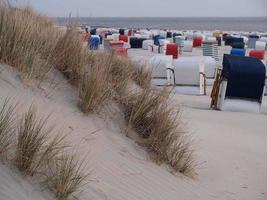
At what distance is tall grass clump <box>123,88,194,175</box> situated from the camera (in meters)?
4.72

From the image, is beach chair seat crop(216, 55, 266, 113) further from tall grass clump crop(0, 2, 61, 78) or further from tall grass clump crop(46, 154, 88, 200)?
tall grass clump crop(46, 154, 88, 200)

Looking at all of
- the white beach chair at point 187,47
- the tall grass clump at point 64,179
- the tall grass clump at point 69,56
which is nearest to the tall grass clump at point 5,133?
the tall grass clump at point 64,179

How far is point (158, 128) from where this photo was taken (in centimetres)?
487

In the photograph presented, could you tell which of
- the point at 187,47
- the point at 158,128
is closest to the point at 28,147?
the point at 158,128

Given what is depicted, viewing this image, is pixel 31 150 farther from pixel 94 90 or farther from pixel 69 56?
pixel 69 56

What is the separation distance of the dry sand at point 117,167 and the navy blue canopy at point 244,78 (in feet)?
11.9

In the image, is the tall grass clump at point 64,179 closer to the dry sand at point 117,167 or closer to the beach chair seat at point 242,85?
the dry sand at point 117,167

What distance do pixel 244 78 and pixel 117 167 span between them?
19.3 ft

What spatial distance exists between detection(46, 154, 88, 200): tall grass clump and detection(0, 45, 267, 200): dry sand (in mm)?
81

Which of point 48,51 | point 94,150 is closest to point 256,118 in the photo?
point 48,51

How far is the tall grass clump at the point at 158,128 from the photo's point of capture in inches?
186

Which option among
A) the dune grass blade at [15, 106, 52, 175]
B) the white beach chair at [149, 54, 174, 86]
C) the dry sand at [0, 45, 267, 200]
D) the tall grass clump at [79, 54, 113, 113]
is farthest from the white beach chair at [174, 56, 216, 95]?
the dune grass blade at [15, 106, 52, 175]

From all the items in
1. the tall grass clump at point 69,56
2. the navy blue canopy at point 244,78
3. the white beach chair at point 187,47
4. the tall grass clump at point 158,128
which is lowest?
the white beach chair at point 187,47

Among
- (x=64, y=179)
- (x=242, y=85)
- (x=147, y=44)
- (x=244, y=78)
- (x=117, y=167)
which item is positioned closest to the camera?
(x=64, y=179)
